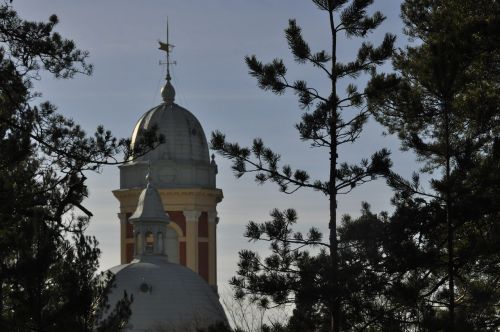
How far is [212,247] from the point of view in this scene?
79938mm

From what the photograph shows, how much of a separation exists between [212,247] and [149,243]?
5.97 m

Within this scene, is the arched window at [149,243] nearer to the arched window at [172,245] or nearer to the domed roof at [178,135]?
the arched window at [172,245]

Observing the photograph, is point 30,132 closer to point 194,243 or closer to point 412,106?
point 412,106

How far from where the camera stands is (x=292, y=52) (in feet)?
101

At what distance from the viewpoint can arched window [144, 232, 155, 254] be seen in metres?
73.7

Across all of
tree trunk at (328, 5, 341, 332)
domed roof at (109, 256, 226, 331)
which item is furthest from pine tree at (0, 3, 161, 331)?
domed roof at (109, 256, 226, 331)

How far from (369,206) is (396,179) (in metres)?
4.01

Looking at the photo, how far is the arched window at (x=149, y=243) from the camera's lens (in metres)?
73.7

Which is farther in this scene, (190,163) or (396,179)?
(190,163)

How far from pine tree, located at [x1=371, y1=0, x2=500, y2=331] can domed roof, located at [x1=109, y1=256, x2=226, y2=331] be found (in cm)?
3490

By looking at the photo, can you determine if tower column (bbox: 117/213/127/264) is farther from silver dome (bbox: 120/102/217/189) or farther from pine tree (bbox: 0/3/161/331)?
pine tree (bbox: 0/3/161/331)

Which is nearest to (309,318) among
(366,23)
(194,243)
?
(366,23)

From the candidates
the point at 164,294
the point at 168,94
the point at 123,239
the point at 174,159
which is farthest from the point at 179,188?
the point at 164,294

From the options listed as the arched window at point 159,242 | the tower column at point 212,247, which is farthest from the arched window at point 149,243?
the tower column at point 212,247
